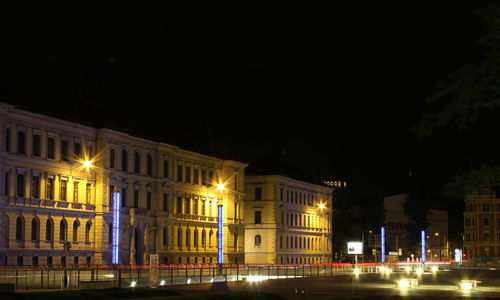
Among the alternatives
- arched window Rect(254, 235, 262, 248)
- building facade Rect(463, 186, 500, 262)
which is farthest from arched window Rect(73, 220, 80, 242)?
building facade Rect(463, 186, 500, 262)

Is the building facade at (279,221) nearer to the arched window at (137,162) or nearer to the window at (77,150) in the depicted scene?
the arched window at (137,162)

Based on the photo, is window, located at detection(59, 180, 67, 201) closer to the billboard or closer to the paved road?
the billboard

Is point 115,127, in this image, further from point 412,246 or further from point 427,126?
point 412,246

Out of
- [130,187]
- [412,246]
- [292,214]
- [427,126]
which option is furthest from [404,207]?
[427,126]

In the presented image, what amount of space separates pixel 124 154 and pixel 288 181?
4536cm

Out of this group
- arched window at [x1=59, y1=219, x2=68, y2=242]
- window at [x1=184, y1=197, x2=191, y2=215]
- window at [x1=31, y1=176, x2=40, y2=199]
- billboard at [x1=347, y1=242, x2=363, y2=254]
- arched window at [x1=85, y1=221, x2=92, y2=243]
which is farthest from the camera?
window at [x1=184, y1=197, x2=191, y2=215]

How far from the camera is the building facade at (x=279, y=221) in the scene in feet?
420

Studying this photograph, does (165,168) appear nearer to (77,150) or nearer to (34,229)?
(77,150)

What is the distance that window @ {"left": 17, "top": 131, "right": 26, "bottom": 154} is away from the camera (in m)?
78.4

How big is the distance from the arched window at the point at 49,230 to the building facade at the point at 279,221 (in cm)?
5099

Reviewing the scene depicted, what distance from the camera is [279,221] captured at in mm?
129875

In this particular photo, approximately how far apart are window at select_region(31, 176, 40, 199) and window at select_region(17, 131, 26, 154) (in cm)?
263

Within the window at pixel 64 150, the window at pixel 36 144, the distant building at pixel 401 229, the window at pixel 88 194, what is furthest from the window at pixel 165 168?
the distant building at pixel 401 229

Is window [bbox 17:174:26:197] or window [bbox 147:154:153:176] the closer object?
window [bbox 17:174:26:197]
